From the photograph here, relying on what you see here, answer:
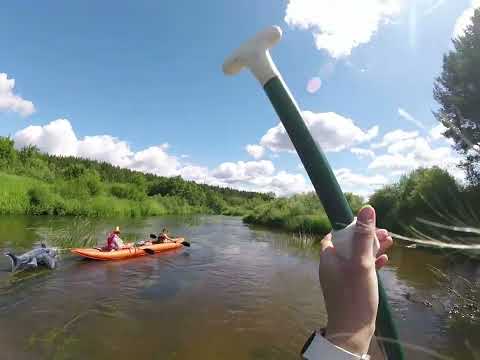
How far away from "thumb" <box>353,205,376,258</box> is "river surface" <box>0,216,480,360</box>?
2.99 meters

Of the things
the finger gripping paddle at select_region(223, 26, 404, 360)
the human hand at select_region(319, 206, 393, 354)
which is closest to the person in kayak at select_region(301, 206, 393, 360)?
the human hand at select_region(319, 206, 393, 354)

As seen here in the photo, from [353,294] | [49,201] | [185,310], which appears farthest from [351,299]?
[49,201]

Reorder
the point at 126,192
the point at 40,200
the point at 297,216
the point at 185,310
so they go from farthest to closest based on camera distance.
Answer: the point at 126,192 < the point at 297,216 < the point at 40,200 < the point at 185,310

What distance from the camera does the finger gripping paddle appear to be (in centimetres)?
104

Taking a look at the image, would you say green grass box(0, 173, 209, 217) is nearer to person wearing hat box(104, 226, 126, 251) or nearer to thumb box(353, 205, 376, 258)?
person wearing hat box(104, 226, 126, 251)

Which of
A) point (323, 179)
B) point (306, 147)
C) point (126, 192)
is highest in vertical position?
point (126, 192)

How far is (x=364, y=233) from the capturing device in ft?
2.85

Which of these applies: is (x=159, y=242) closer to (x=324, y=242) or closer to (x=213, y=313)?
(x=213, y=313)

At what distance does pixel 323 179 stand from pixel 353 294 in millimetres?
359

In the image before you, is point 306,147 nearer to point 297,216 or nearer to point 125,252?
point 125,252

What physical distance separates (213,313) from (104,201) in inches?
1067

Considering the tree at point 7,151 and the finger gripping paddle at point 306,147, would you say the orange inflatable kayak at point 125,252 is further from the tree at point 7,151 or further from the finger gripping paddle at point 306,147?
the tree at point 7,151

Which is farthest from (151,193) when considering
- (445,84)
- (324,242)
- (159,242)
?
(324,242)

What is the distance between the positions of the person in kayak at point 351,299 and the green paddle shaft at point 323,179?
0.13m
